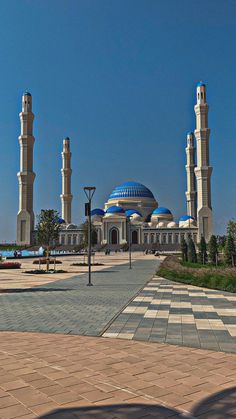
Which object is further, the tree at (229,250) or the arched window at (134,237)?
the arched window at (134,237)

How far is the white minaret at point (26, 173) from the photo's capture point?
72.9m

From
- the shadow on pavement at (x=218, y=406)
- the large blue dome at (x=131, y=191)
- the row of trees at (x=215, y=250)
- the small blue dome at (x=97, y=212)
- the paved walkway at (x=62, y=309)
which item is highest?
the large blue dome at (x=131, y=191)

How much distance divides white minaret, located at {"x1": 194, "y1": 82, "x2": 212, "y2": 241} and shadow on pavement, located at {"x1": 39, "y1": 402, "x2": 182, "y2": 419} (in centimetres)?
6852

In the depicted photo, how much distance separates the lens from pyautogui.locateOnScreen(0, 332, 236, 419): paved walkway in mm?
3525

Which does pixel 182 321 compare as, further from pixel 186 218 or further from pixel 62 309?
pixel 186 218

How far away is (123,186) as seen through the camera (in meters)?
97.8

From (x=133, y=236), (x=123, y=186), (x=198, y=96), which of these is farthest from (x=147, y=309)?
(x=123, y=186)

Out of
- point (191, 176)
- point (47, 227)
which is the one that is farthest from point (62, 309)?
point (191, 176)

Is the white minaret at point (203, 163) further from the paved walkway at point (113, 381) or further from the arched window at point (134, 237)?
the paved walkway at point (113, 381)

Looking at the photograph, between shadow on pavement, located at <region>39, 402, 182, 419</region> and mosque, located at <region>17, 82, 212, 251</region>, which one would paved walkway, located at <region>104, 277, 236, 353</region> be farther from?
mosque, located at <region>17, 82, 212, 251</region>

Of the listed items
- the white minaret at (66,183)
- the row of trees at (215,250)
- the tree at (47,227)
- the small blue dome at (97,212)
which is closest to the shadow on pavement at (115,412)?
the tree at (47,227)

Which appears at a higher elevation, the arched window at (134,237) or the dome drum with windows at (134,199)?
the dome drum with windows at (134,199)

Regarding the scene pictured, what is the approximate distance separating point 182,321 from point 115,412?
457cm

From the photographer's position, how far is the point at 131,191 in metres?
95.2
